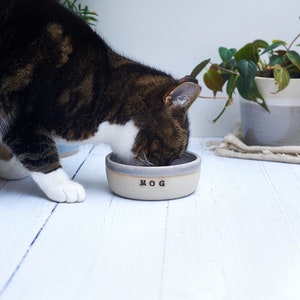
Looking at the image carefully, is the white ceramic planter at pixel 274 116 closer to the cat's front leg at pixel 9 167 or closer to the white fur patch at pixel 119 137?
the white fur patch at pixel 119 137

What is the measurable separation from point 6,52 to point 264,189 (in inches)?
32.0

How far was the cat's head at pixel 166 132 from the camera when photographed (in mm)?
1350

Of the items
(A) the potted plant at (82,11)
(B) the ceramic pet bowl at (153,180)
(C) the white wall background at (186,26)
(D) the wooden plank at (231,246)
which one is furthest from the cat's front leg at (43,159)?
(C) the white wall background at (186,26)

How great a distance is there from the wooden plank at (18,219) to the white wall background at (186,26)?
2.31 ft

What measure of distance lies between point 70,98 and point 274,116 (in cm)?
82

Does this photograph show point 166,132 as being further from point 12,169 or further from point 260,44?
point 260,44

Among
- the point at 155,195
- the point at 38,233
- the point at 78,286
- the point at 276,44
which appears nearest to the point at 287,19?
the point at 276,44

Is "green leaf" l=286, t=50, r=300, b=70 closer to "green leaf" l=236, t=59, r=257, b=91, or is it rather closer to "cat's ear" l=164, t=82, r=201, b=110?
"green leaf" l=236, t=59, r=257, b=91

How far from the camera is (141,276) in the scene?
0.96 m

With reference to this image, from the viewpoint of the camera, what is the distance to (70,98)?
1.33m

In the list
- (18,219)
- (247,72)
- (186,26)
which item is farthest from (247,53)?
(18,219)

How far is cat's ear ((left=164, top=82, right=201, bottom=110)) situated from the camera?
1.31m

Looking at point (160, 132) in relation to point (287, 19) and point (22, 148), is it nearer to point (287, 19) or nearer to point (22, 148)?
point (22, 148)

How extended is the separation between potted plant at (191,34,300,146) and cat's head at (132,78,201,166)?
0.45 m
